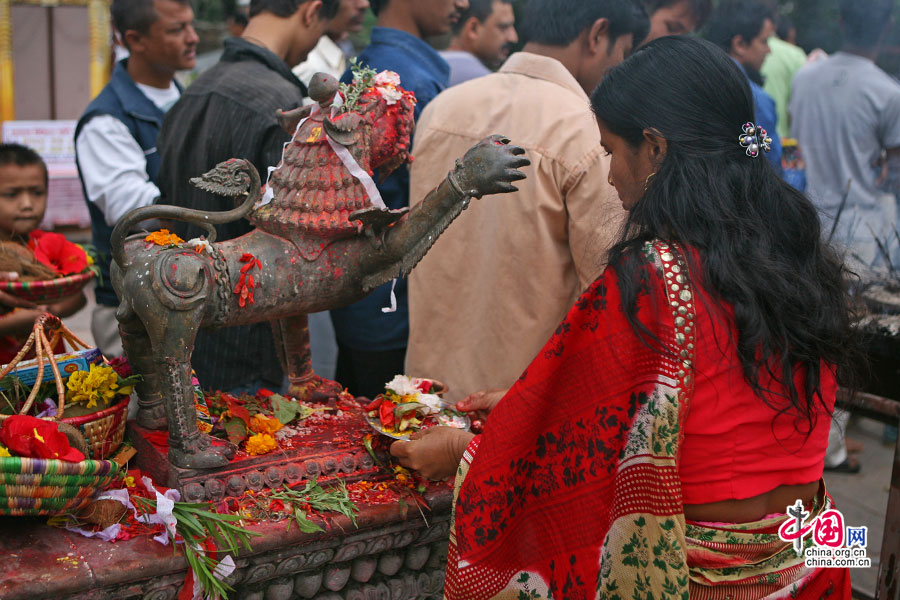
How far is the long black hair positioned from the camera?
1.53 metres

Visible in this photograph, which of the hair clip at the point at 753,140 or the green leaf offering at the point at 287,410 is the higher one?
the hair clip at the point at 753,140

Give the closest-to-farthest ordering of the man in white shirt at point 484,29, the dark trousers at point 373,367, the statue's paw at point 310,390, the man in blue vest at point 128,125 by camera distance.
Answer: the statue's paw at point 310,390
the man in blue vest at point 128,125
the dark trousers at point 373,367
the man in white shirt at point 484,29

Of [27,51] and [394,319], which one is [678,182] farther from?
[27,51]

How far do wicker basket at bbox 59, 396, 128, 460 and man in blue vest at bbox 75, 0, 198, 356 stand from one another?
4.38 feet

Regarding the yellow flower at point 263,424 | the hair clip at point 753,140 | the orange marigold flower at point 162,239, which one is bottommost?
the yellow flower at point 263,424

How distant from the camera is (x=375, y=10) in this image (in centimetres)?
356

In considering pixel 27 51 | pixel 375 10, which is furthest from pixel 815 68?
pixel 27 51

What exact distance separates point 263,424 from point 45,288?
3.33 ft

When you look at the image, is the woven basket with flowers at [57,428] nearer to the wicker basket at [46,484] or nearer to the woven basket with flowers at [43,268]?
the wicker basket at [46,484]

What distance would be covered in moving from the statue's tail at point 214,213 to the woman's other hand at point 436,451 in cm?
68

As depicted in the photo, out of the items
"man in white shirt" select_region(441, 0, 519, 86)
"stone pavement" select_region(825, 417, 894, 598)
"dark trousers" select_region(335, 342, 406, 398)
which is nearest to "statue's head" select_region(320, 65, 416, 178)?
"dark trousers" select_region(335, 342, 406, 398)

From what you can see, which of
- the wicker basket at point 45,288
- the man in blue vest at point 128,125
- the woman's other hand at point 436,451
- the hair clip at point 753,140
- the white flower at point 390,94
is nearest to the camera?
the hair clip at point 753,140

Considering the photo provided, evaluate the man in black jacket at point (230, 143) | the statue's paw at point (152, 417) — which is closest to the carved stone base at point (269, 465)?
the statue's paw at point (152, 417)

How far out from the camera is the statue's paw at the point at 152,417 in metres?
2.00
